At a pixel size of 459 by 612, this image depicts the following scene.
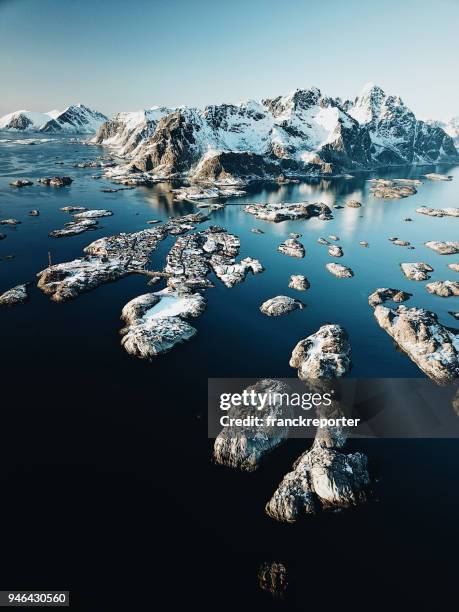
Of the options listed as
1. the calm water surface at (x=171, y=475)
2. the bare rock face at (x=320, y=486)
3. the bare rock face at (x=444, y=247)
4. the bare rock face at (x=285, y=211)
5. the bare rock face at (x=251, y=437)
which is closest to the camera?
the calm water surface at (x=171, y=475)

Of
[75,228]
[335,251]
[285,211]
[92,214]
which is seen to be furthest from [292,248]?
[92,214]

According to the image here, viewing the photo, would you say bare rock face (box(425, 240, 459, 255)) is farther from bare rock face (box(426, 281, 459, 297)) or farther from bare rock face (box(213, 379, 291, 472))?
bare rock face (box(213, 379, 291, 472))

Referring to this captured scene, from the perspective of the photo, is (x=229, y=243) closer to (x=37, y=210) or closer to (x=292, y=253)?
(x=292, y=253)

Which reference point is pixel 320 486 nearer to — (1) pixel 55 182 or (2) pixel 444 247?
(2) pixel 444 247

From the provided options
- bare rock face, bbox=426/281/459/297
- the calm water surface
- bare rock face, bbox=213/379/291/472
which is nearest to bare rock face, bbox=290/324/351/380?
the calm water surface

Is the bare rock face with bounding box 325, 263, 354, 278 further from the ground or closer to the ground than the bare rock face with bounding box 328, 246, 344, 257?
closer to the ground

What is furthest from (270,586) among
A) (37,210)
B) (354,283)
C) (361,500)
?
(37,210)

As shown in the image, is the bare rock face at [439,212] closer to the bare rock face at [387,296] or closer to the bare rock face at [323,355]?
the bare rock face at [387,296]

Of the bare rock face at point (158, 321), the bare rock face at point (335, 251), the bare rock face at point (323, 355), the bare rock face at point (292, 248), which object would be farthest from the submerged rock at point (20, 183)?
the bare rock face at point (323, 355)
